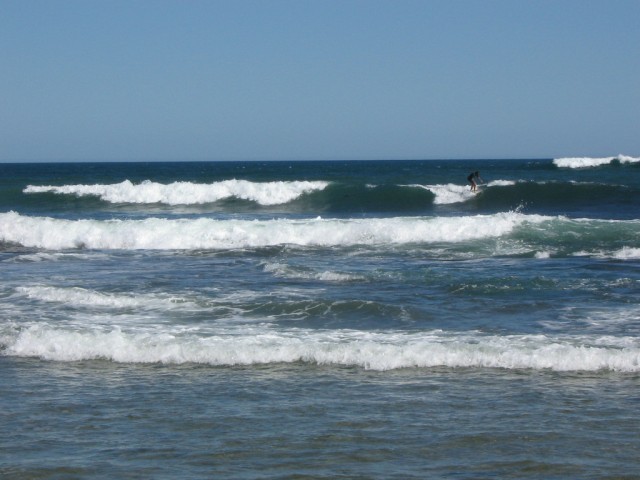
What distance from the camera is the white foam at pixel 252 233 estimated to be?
752 inches

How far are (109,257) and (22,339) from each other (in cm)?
849

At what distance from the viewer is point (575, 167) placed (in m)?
66.8

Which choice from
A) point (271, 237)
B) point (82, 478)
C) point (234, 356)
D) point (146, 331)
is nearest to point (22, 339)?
point (146, 331)

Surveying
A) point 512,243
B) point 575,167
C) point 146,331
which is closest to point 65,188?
point 512,243

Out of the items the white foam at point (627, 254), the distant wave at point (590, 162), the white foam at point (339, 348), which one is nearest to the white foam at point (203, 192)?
the white foam at point (627, 254)

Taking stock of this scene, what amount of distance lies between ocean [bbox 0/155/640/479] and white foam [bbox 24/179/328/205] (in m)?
15.1

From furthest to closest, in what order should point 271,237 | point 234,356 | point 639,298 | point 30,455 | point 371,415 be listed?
point 271,237
point 639,298
point 234,356
point 371,415
point 30,455

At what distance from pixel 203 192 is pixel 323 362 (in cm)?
2669

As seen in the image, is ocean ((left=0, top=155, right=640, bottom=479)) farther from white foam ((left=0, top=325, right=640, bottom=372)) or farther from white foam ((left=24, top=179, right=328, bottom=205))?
white foam ((left=24, top=179, right=328, bottom=205))

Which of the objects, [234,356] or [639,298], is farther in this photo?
[639,298]

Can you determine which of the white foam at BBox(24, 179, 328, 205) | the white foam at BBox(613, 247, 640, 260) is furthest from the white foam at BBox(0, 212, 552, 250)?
the white foam at BBox(24, 179, 328, 205)

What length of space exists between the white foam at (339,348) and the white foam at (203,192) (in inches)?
935

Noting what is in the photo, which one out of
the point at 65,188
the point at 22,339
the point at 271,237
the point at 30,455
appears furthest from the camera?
the point at 65,188

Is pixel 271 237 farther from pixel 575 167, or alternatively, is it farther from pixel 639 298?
pixel 575 167
